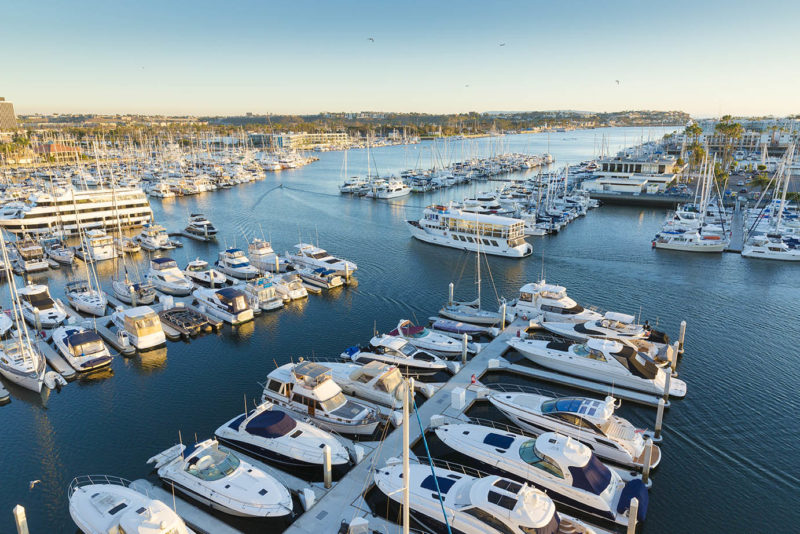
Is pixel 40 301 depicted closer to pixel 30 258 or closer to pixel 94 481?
pixel 30 258

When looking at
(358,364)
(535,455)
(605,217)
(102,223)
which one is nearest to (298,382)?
(358,364)

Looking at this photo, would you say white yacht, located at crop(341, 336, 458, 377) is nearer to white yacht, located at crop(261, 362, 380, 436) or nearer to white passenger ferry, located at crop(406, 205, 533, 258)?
white yacht, located at crop(261, 362, 380, 436)

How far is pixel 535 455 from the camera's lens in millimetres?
17047

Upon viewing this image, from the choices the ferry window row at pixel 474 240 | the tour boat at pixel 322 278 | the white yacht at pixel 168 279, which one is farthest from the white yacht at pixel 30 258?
the ferry window row at pixel 474 240

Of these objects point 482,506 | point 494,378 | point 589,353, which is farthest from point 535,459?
point 589,353

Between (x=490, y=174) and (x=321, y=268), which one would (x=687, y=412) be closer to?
(x=321, y=268)

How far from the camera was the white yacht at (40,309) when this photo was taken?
33.0 m

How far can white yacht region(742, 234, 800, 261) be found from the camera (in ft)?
161

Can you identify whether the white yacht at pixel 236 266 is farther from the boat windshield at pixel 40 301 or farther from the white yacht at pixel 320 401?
the white yacht at pixel 320 401

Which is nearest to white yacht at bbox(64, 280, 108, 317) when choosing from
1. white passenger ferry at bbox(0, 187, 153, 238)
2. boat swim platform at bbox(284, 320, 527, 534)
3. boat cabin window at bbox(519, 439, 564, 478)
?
white passenger ferry at bbox(0, 187, 153, 238)

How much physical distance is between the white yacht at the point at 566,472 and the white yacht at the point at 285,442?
5.28 metres

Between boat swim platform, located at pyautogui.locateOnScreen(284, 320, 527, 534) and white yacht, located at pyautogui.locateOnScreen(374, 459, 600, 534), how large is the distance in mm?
1104

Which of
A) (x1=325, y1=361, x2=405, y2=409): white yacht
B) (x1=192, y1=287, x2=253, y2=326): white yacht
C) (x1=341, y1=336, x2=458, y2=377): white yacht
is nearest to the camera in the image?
(x1=325, y1=361, x2=405, y2=409): white yacht

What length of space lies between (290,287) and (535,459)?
88.7 ft
